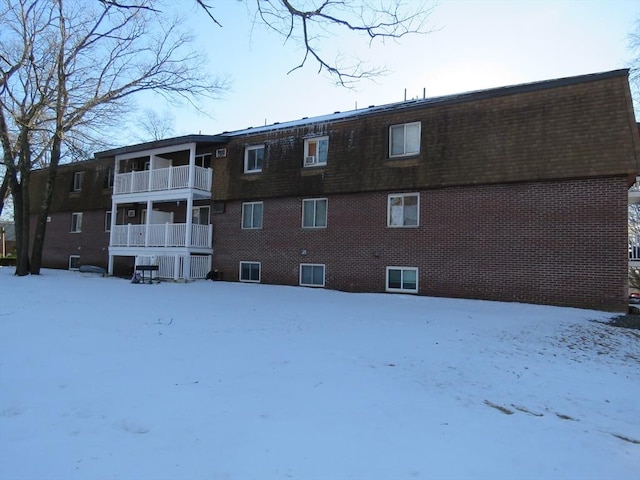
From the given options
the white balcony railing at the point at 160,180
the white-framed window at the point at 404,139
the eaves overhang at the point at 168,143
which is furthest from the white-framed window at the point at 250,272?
the white-framed window at the point at 404,139

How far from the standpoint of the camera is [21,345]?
254 inches

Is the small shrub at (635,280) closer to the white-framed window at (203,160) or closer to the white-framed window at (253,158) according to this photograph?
the white-framed window at (253,158)

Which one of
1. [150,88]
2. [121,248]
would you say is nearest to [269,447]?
[121,248]

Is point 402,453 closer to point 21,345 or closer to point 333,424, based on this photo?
point 333,424

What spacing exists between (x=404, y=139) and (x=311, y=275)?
5.63m

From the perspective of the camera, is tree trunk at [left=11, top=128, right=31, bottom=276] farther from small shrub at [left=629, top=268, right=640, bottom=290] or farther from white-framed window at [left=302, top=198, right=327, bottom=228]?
small shrub at [left=629, top=268, right=640, bottom=290]

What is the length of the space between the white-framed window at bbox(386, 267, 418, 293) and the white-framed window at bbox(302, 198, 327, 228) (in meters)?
3.05

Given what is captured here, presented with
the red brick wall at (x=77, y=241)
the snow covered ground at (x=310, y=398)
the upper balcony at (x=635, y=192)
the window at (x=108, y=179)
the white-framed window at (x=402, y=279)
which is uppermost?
the window at (x=108, y=179)

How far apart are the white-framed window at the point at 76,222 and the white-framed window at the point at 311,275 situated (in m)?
14.8

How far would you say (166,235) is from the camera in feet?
61.7

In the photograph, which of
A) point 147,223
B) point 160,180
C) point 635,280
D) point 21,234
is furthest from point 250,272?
point 635,280

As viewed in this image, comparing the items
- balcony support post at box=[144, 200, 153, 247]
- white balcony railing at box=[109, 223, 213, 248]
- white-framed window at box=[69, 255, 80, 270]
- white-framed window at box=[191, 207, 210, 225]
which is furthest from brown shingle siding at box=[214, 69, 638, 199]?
white-framed window at box=[69, 255, 80, 270]

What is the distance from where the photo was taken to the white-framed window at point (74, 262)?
2477 centimetres

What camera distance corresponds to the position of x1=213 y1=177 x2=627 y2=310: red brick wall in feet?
38.1
